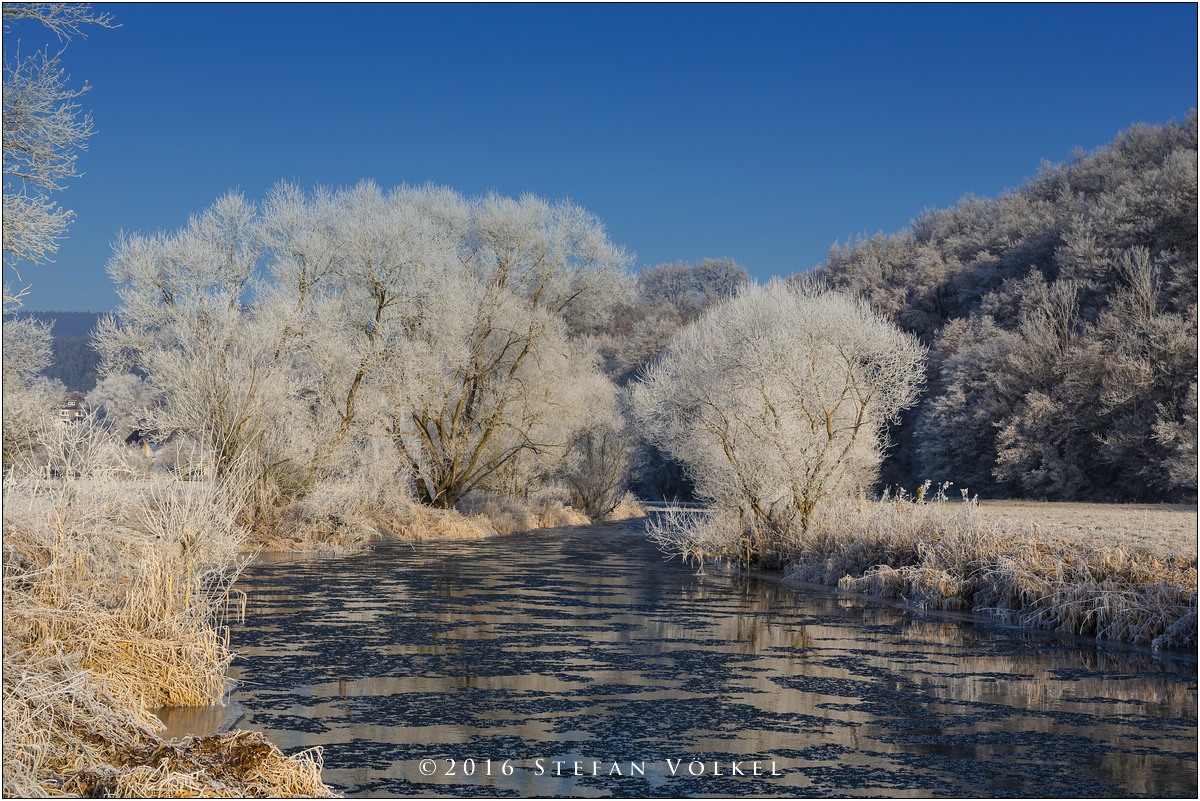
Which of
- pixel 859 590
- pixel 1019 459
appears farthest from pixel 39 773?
pixel 1019 459

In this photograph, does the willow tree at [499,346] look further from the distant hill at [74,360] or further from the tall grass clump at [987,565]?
the distant hill at [74,360]

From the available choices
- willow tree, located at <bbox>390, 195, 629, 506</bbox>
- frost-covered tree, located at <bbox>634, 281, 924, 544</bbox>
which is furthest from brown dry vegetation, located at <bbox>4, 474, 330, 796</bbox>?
willow tree, located at <bbox>390, 195, 629, 506</bbox>

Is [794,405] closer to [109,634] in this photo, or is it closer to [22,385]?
[22,385]

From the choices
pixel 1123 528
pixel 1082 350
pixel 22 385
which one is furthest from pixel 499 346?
pixel 1082 350

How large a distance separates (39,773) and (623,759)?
3.91m

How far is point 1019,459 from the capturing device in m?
38.6

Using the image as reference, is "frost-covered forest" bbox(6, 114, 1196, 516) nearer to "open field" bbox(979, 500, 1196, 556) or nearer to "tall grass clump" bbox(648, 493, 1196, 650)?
"tall grass clump" bbox(648, 493, 1196, 650)

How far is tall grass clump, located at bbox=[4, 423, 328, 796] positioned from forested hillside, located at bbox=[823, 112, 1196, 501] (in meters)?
32.8

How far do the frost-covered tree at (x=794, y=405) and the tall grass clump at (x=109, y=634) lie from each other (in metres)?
13.6

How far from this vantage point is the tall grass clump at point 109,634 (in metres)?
5.76

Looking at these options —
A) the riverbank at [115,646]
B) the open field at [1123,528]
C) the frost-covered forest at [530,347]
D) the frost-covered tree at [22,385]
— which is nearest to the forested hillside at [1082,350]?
the frost-covered forest at [530,347]

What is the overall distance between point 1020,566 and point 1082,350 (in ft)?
88.4

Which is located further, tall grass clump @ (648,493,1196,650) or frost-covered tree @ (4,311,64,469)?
frost-covered tree @ (4,311,64,469)

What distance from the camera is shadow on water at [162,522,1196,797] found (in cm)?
720
